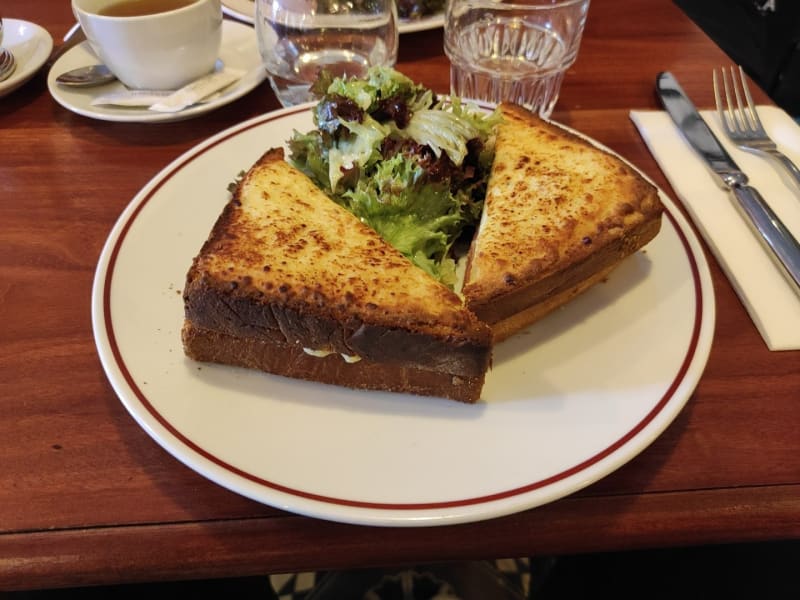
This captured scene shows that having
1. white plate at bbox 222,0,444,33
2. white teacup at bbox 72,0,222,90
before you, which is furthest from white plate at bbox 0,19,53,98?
white plate at bbox 222,0,444,33

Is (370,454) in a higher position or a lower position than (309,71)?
lower

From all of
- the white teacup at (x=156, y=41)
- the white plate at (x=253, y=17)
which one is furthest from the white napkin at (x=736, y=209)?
the white teacup at (x=156, y=41)

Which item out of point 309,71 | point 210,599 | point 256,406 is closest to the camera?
point 256,406

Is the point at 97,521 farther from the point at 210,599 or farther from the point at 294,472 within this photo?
the point at 210,599

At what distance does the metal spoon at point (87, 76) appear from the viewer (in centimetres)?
209

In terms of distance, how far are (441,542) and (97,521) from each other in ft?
1.87

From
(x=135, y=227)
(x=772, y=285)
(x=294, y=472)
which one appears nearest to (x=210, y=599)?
(x=294, y=472)

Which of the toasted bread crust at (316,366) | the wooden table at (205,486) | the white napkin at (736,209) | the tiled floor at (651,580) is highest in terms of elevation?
the white napkin at (736,209)

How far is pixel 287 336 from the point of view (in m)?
1.23

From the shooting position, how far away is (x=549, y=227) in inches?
54.8

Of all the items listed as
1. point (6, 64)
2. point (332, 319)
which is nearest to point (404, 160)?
point (332, 319)

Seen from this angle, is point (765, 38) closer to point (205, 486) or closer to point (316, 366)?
point (316, 366)

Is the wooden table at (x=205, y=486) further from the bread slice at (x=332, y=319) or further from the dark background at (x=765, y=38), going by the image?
Answer: the dark background at (x=765, y=38)

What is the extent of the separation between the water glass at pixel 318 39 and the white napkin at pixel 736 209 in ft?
2.86
